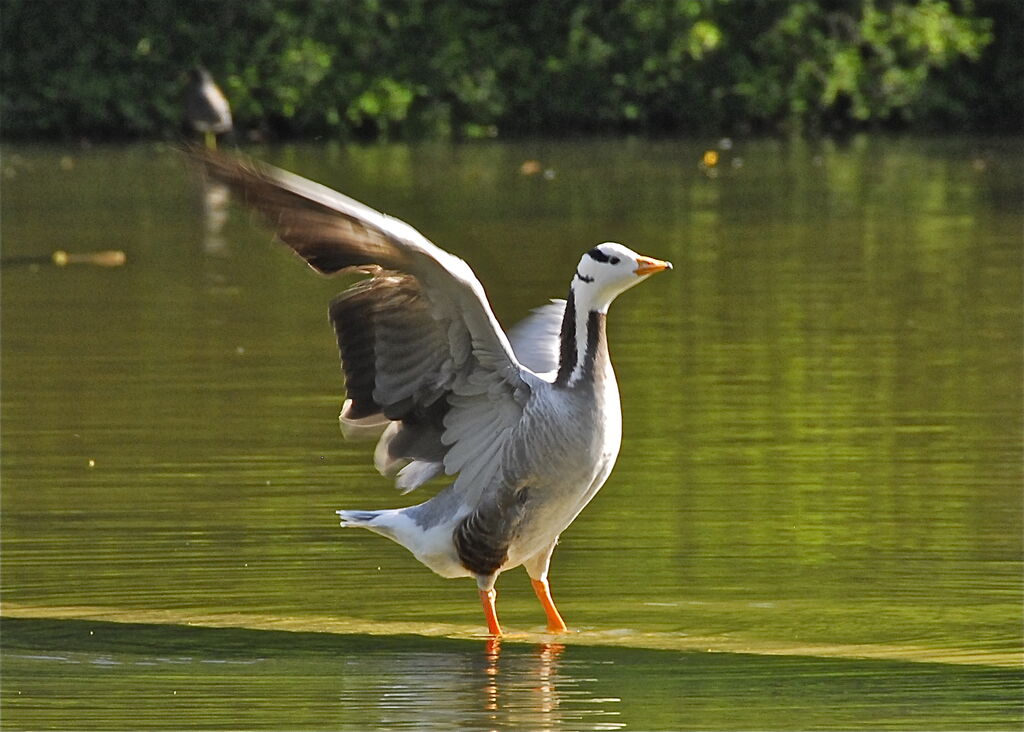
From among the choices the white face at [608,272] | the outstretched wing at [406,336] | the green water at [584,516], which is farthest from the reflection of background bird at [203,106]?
the white face at [608,272]

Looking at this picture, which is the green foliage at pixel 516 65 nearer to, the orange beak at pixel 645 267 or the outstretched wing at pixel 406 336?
the outstretched wing at pixel 406 336

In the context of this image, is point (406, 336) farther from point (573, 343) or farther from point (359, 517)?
point (359, 517)

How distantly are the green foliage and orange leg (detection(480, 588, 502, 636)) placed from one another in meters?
26.0

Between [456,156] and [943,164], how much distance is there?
6366 millimetres

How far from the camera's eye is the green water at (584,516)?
19.0 ft

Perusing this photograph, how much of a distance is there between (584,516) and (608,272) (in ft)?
6.19

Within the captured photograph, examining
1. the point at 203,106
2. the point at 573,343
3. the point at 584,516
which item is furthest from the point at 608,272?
the point at 203,106

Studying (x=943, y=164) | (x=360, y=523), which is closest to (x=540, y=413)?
(x=360, y=523)

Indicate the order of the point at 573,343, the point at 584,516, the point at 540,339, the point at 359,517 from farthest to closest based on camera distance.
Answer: the point at 584,516
the point at 540,339
the point at 359,517
the point at 573,343

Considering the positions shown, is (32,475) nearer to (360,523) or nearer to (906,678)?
(360,523)

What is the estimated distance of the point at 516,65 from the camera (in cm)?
3328

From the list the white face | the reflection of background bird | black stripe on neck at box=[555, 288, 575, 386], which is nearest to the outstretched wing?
black stripe on neck at box=[555, 288, 575, 386]

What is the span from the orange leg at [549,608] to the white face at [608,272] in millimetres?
923

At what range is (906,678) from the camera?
19.0 feet
